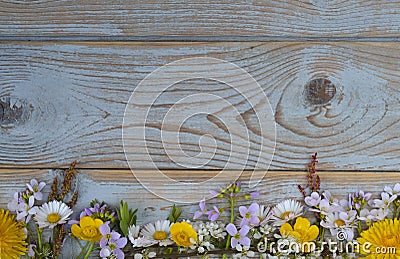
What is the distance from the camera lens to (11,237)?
999 mm

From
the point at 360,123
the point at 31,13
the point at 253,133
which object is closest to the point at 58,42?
the point at 31,13

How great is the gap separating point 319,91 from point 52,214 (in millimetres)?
534

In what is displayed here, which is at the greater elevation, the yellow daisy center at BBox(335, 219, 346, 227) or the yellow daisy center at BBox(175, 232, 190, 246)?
the yellow daisy center at BBox(335, 219, 346, 227)

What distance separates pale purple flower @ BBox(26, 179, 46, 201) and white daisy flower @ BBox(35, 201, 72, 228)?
0.8 inches

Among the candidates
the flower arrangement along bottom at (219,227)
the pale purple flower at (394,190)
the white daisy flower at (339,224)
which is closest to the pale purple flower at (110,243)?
the flower arrangement along bottom at (219,227)

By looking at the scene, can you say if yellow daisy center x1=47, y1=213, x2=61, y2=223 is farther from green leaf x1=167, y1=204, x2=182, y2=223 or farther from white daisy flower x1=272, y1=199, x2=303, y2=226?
white daisy flower x1=272, y1=199, x2=303, y2=226

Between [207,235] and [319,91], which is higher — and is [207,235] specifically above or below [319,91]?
below

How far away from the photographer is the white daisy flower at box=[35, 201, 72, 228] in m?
1.01

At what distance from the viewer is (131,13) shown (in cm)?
104

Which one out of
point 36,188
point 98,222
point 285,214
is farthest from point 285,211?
point 36,188

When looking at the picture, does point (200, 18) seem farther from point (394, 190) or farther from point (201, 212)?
point (394, 190)

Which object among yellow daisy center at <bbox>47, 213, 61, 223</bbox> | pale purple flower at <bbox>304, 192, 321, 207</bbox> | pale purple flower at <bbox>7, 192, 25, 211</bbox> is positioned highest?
pale purple flower at <bbox>304, 192, 321, 207</bbox>

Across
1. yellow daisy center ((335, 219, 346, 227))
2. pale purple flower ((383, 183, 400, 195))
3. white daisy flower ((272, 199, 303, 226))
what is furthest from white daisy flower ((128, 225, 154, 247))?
pale purple flower ((383, 183, 400, 195))

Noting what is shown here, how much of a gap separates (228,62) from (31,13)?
0.38 meters
